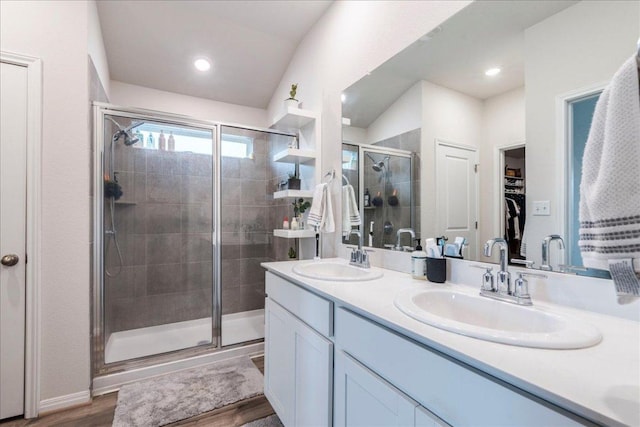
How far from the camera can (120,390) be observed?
77.9 inches

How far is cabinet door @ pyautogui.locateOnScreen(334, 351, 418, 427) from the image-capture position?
2.74ft

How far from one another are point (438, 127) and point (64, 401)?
265 cm

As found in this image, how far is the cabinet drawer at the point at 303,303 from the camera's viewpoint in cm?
120

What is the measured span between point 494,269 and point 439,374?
627 millimetres

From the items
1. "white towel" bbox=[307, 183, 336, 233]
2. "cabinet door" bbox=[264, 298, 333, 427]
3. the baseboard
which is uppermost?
"white towel" bbox=[307, 183, 336, 233]

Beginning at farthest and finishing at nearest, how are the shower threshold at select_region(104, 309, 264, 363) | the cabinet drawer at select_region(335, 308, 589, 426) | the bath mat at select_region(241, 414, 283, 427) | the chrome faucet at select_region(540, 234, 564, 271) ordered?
the shower threshold at select_region(104, 309, 264, 363) → the bath mat at select_region(241, 414, 283, 427) → the chrome faucet at select_region(540, 234, 564, 271) → the cabinet drawer at select_region(335, 308, 589, 426)

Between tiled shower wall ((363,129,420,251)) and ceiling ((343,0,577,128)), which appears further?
tiled shower wall ((363,129,420,251))

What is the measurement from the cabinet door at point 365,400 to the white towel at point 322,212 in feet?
3.43

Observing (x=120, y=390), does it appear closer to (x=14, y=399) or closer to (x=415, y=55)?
(x=14, y=399)

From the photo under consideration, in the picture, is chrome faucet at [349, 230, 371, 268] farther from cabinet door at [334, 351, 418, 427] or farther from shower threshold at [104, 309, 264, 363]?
shower threshold at [104, 309, 264, 363]

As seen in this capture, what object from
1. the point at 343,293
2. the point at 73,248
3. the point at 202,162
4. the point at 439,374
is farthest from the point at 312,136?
the point at 439,374

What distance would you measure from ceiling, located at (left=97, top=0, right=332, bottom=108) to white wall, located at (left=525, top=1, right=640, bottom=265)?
1.72 m

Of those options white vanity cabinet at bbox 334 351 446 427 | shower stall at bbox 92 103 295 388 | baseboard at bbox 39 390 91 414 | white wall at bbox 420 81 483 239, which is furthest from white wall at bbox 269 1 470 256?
baseboard at bbox 39 390 91 414

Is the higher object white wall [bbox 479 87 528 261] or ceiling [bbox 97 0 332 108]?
ceiling [bbox 97 0 332 108]
